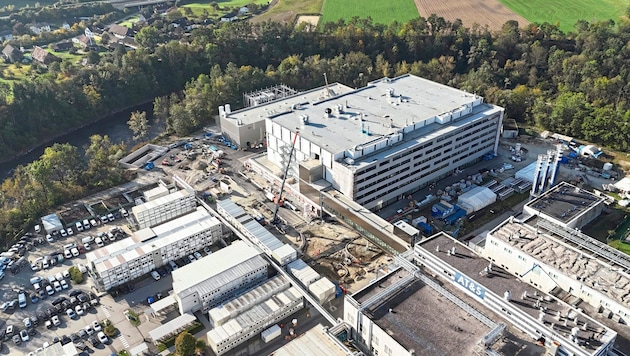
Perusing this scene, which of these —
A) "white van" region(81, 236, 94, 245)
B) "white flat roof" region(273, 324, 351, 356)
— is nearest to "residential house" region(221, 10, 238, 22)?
"white van" region(81, 236, 94, 245)

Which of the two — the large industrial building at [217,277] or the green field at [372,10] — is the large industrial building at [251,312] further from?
the green field at [372,10]

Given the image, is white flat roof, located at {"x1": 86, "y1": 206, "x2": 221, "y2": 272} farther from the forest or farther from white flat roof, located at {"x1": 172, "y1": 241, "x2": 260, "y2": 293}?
the forest

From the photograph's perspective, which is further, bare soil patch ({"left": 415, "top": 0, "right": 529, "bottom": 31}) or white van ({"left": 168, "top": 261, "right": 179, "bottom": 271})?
bare soil patch ({"left": 415, "top": 0, "right": 529, "bottom": 31})

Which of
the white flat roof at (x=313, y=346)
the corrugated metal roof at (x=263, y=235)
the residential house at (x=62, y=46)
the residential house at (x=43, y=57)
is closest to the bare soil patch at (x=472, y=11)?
the corrugated metal roof at (x=263, y=235)

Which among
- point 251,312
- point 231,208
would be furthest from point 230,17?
point 251,312

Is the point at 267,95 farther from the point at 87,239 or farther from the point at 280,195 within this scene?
the point at 87,239
